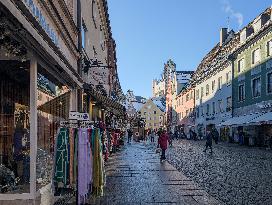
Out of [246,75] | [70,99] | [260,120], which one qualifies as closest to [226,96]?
[246,75]

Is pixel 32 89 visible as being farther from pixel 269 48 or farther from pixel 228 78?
pixel 228 78

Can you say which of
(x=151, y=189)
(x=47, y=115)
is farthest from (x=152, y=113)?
(x=47, y=115)

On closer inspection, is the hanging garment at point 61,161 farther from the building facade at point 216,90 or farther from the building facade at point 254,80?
the building facade at point 216,90

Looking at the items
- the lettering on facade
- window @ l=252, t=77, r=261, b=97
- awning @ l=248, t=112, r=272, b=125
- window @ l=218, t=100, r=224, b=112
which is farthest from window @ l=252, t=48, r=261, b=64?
the lettering on facade

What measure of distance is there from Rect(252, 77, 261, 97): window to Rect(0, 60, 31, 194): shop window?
2712 cm

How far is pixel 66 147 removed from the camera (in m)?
6.95

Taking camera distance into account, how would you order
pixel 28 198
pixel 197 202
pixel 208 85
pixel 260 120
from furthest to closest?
1. pixel 208 85
2. pixel 260 120
3. pixel 197 202
4. pixel 28 198

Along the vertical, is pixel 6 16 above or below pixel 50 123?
above

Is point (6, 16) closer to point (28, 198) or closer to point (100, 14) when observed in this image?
point (28, 198)

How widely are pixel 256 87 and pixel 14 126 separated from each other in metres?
28.3

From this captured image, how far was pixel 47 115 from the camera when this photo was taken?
906 centimetres

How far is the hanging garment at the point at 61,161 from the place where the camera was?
6.91 meters

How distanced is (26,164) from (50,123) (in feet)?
7.58

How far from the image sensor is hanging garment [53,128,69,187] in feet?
22.7
